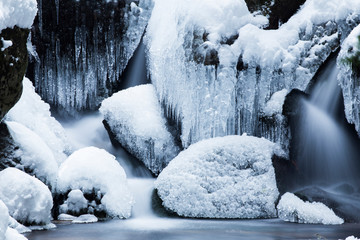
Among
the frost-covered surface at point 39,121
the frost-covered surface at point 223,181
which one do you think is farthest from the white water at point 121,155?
the frost-covered surface at point 39,121

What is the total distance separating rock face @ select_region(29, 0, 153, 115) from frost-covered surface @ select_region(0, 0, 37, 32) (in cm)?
612

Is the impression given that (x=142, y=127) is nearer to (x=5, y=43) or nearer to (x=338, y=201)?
(x=338, y=201)

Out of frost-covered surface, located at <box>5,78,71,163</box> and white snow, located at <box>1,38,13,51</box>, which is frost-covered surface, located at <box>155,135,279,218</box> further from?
white snow, located at <box>1,38,13,51</box>

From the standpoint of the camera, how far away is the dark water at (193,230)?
5648mm

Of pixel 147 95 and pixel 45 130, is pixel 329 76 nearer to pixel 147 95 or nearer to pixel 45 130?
pixel 147 95

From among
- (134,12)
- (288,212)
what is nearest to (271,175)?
(288,212)

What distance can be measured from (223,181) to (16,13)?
4.62m

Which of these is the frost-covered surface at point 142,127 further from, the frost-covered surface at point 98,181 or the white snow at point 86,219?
the white snow at point 86,219

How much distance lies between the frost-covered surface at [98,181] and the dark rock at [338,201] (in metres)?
3.25

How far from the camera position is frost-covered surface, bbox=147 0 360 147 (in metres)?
9.16

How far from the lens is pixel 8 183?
5.92 metres

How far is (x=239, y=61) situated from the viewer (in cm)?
955

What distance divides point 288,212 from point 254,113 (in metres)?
2.39

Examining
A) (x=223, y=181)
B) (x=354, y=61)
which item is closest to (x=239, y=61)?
(x=223, y=181)
